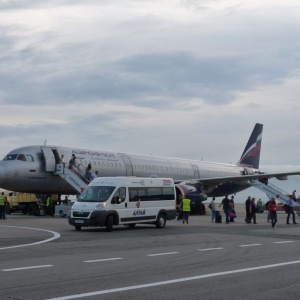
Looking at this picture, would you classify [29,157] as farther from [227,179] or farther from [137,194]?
[227,179]

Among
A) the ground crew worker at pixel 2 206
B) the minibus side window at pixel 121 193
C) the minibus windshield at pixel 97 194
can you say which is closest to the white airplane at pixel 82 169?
the ground crew worker at pixel 2 206

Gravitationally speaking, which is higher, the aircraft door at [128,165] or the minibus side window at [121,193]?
the aircraft door at [128,165]

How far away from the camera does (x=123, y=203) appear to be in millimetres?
25438

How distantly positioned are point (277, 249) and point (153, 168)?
1154 inches

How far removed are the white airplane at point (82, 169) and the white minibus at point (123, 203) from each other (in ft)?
33.0

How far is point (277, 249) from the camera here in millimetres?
17750

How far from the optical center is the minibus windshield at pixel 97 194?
25.1 m

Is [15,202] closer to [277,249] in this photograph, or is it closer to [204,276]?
[277,249]

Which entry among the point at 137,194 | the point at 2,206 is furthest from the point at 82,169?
the point at 137,194

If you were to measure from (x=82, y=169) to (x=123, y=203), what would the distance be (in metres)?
14.6

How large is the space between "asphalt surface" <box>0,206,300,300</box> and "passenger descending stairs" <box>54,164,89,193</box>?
1503 cm

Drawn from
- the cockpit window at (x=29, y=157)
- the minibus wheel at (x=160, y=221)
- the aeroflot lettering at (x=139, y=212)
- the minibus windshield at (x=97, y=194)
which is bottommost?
the minibus wheel at (x=160, y=221)

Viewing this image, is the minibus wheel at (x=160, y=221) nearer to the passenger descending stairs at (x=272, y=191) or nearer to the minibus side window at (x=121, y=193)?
the minibus side window at (x=121, y=193)

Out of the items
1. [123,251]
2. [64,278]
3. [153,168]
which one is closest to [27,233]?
[123,251]
